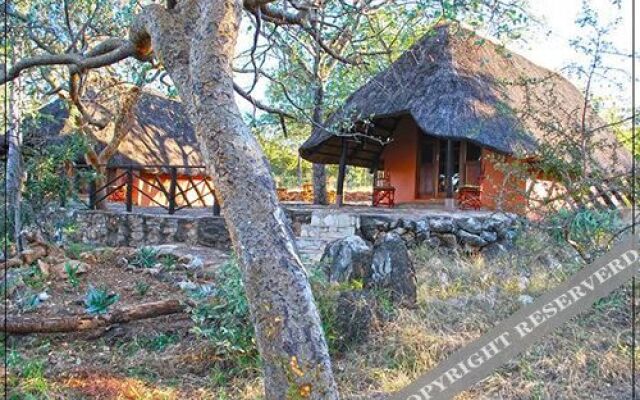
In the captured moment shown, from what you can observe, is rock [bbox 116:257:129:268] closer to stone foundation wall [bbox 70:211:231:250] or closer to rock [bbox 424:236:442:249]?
stone foundation wall [bbox 70:211:231:250]

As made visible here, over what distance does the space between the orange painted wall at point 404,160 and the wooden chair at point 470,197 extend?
2.00 metres

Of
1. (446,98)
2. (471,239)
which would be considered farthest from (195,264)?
(446,98)

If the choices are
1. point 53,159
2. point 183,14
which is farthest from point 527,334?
point 53,159

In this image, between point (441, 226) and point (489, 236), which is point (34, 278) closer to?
point (441, 226)

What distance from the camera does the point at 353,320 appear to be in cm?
358

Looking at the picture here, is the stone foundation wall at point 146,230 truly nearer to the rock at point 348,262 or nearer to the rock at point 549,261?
the rock at point 348,262

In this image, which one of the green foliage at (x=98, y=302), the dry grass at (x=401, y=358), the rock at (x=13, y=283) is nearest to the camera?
the dry grass at (x=401, y=358)

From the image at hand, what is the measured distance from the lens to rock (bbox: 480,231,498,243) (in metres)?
6.91

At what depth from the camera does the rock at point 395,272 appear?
162 inches

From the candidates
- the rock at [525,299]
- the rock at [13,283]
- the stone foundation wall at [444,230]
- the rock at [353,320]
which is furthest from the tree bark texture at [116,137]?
the rock at [525,299]

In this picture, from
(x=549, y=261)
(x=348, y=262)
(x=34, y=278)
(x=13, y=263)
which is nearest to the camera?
(x=348, y=262)

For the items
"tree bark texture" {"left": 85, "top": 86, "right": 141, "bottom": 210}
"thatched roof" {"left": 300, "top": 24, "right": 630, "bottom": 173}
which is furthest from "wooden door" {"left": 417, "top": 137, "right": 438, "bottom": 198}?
"tree bark texture" {"left": 85, "top": 86, "right": 141, "bottom": 210}

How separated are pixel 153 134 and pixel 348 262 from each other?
1383 cm

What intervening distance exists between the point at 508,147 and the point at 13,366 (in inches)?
276
